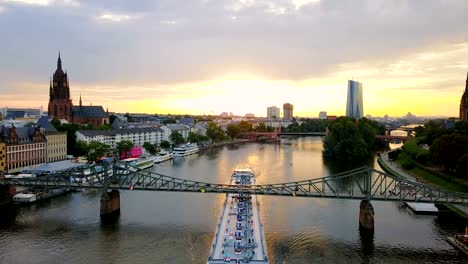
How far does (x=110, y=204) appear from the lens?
125ft

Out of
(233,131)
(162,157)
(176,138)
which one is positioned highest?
(233,131)

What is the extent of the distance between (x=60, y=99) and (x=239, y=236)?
312 ft

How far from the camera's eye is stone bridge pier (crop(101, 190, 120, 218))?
37.6m

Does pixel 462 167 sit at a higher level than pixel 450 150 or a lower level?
lower

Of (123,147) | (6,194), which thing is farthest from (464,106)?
Result: (6,194)

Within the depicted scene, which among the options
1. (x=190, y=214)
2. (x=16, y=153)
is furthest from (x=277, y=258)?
(x=16, y=153)

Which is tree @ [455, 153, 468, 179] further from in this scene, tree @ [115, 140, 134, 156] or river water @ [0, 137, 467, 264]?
tree @ [115, 140, 134, 156]

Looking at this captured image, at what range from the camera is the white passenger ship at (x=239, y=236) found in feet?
81.1

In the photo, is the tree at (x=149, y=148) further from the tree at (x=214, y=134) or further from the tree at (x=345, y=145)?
the tree at (x=214, y=134)

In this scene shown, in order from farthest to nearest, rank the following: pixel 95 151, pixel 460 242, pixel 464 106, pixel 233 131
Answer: pixel 233 131
pixel 464 106
pixel 95 151
pixel 460 242

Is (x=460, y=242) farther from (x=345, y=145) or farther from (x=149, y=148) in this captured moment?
(x=149, y=148)

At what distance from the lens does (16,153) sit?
5784 cm

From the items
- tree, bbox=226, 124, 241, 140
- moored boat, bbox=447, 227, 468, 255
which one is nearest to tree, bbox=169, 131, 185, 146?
tree, bbox=226, 124, 241, 140

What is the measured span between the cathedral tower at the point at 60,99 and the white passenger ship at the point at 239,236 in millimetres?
85264
